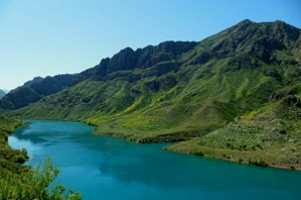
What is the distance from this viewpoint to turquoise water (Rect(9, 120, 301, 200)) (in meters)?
84.0

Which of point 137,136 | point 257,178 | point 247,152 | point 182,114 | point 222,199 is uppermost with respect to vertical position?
point 182,114

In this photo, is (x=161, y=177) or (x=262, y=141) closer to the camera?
(x=161, y=177)

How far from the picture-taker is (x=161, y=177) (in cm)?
10006

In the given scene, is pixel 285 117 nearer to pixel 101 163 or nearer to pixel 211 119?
pixel 211 119

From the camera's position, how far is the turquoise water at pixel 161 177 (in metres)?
84.0

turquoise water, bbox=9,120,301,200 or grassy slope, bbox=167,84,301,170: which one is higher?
grassy slope, bbox=167,84,301,170

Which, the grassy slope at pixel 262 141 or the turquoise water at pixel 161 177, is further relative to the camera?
the grassy slope at pixel 262 141

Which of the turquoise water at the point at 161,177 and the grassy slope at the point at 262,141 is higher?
the grassy slope at the point at 262,141

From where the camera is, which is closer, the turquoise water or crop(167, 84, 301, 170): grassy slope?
the turquoise water

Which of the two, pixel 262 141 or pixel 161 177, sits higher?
pixel 262 141

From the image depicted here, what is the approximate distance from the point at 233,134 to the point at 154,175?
5169cm

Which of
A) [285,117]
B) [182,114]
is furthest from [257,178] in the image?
[182,114]

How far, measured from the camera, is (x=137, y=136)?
174 metres

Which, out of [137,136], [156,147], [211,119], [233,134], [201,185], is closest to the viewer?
[201,185]
